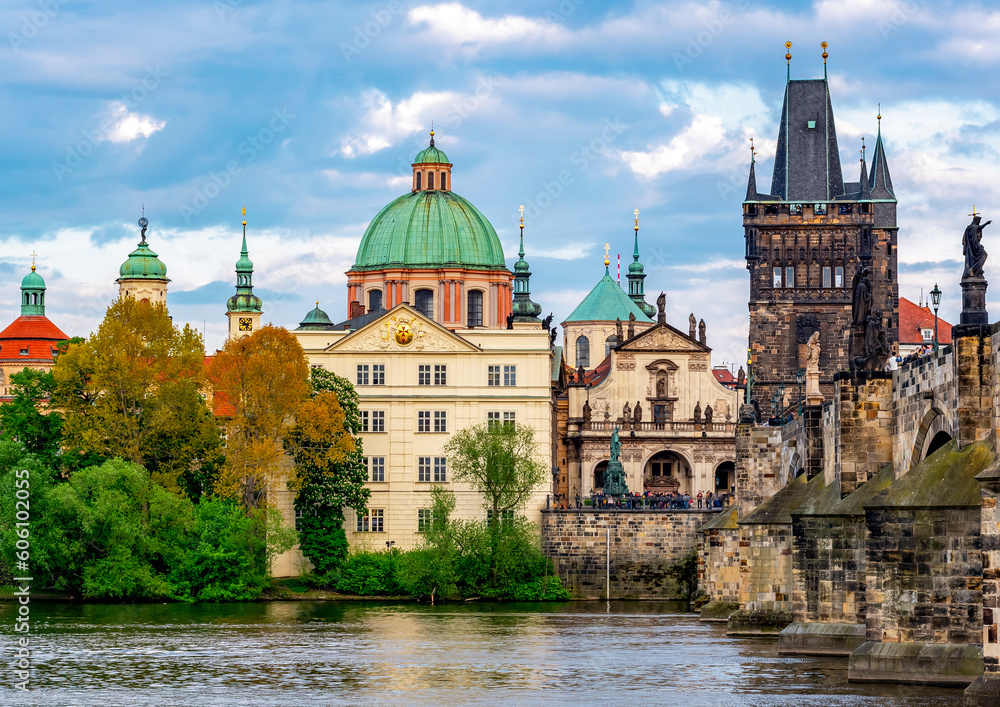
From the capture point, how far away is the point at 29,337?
6535 inches

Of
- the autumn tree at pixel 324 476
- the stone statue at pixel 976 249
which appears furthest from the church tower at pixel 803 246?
the stone statue at pixel 976 249

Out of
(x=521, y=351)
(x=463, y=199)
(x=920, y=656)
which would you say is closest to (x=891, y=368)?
(x=920, y=656)

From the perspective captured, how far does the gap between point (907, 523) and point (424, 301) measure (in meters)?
80.1

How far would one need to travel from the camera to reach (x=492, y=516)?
95750 mm

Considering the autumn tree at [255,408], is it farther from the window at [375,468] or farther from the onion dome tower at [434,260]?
the onion dome tower at [434,260]

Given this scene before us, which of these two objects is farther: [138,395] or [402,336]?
[402,336]

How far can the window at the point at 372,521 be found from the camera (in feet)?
332

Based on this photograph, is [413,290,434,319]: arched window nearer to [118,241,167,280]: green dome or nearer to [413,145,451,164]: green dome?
[413,145,451,164]: green dome

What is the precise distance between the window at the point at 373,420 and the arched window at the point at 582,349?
65974mm

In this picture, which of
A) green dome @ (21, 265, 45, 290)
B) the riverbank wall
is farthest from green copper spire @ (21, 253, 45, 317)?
the riverbank wall

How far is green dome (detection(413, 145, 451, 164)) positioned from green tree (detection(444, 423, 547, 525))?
99.4ft

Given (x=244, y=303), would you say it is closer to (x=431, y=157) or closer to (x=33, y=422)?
(x=431, y=157)

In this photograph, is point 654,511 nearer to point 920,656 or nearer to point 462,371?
point 462,371

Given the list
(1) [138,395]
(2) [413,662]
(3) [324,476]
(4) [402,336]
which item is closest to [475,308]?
(4) [402,336]
